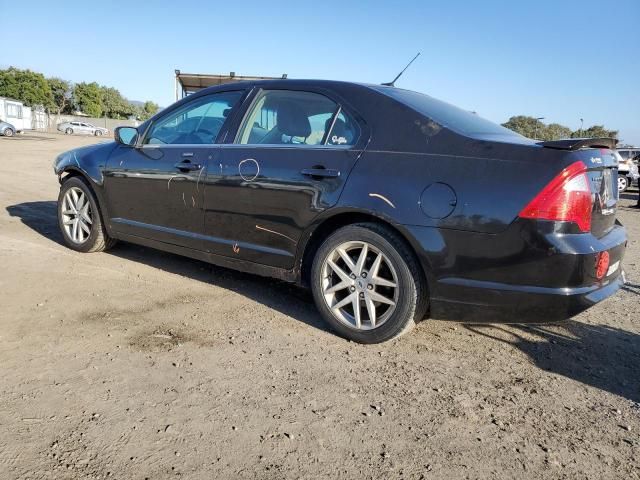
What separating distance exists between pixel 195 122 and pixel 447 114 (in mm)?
2076

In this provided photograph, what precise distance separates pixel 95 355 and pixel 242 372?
847 mm

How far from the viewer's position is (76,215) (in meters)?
5.06

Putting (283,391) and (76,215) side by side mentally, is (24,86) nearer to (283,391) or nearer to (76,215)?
(76,215)

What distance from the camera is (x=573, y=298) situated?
2658 millimetres

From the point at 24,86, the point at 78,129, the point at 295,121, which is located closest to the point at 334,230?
the point at 295,121

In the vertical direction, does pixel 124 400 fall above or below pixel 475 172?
below

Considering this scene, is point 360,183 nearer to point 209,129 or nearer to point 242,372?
point 242,372

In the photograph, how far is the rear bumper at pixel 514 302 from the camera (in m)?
2.67

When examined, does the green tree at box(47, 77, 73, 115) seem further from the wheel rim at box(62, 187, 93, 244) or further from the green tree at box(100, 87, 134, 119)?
the wheel rim at box(62, 187, 93, 244)

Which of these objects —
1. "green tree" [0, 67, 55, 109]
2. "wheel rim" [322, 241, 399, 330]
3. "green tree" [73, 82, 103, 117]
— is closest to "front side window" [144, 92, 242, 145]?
"wheel rim" [322, 241, 399, 330]

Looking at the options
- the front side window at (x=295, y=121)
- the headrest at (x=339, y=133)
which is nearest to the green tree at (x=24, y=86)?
the front side window at (x=295, y=121)

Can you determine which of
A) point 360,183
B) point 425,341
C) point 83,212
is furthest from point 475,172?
point 83,212

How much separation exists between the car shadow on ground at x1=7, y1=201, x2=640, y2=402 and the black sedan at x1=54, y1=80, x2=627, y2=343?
1.22ft

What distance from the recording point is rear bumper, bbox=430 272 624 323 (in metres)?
2.67
